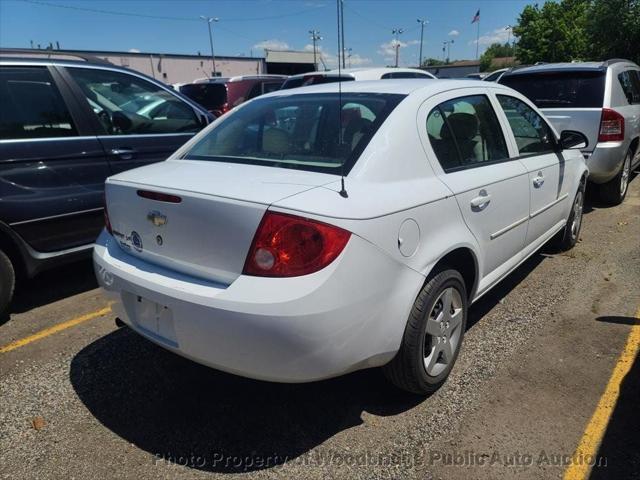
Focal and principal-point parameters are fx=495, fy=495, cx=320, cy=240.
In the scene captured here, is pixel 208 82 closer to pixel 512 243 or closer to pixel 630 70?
pixel 630 70

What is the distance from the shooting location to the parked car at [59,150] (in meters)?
3.52

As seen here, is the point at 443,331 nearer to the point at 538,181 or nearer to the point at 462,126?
the point at 462,126

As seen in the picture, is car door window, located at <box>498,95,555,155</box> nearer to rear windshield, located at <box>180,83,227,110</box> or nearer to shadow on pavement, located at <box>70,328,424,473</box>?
shadow on pavement, located at <box>70,328,424,473</box>

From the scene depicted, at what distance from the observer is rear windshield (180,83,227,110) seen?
10.5 m

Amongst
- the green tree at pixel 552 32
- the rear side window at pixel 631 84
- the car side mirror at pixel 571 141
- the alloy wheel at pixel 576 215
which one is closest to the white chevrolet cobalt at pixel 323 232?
the car side mirror at pixel 571 141

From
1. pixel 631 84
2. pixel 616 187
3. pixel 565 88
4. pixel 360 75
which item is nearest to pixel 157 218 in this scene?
pixel 565 88

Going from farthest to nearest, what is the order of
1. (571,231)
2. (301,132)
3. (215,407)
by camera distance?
(571,231)
(301,132)
(215,407)

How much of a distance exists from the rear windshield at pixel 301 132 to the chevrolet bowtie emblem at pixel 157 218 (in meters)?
0.53

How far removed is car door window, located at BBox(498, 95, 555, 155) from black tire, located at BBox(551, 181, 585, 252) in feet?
3.02

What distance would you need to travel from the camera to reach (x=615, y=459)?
2248mm

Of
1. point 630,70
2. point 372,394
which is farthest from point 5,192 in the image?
point 630,70

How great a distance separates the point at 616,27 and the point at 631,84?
16.6 m

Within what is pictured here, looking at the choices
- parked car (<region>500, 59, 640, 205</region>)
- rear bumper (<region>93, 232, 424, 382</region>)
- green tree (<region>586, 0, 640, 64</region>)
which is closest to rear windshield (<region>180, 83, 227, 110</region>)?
parked car (<region>500, 59, 640, 205</region>)

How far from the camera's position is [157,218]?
7.73 feet
